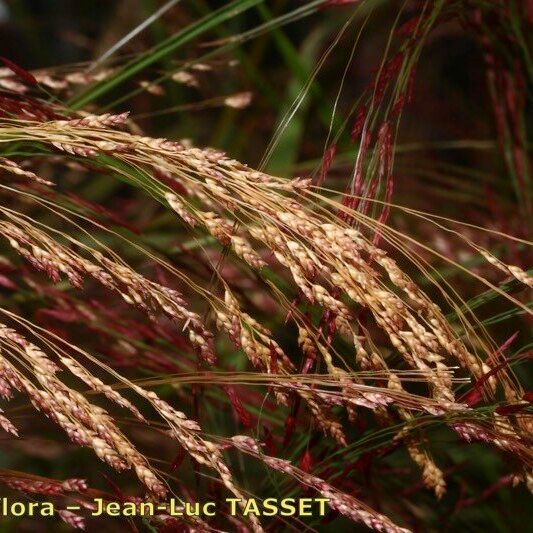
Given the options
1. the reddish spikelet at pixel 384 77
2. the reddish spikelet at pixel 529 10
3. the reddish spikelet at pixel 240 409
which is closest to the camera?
the reddish spikelet at pixel 240 409

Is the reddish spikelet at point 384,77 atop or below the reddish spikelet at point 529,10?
below

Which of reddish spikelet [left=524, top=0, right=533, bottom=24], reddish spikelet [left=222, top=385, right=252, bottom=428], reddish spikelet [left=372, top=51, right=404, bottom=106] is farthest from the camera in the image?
reddish spikelet [left=524, top=0, right=533, bottom=24]

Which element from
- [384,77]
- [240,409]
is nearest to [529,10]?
[384,77]

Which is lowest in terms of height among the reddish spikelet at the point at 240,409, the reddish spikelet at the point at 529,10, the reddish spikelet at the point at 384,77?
the reddish spikelet at the point at 240,409

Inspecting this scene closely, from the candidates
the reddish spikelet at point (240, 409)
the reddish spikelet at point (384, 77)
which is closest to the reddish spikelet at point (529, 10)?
the reddish spikelet at point (384, 77)

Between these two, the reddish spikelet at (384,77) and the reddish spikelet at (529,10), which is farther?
the reddish spikelet at (529,10)

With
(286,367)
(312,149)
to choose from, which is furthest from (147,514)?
(312,149)

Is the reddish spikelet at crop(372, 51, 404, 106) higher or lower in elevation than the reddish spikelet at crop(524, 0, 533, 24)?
lower

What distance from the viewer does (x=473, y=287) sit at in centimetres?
150

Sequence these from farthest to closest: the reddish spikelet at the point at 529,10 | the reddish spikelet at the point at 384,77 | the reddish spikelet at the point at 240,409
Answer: the reddish spikelet at the point at 529,10 < the reddish spikelet at the point at 384,77 < the reddish spikelet at the point at 240,409

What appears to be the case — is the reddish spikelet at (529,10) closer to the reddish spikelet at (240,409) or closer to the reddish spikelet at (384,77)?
the reddish spikelet at (384,77)

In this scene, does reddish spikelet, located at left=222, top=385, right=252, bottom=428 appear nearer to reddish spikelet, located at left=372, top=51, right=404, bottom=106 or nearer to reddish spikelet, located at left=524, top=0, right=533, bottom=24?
reddish spikelet, located at left=372, top=51, right=404, bottom=106

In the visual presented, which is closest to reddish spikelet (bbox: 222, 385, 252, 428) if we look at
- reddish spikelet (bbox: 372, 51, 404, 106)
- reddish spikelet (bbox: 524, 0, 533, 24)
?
reddish spikelet (bbox: 372, 51, 404, 106)

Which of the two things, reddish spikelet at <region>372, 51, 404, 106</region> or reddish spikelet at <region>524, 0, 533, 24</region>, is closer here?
reddish spikelet at <region>372, 51, 404, 106</region>
